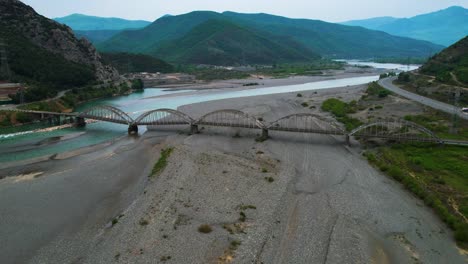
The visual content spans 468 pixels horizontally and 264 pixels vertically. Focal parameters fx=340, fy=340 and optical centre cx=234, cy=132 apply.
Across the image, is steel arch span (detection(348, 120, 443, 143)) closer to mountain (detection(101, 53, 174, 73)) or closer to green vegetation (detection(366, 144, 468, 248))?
green vegetation (detection(366, 144, 468, 248))

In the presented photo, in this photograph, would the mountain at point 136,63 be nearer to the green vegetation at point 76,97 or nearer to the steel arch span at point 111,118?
the green vegetation at point 76,97

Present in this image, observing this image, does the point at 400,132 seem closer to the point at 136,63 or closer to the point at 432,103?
the point at 432,103

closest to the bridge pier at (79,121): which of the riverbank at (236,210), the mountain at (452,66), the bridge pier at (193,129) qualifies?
the riverbank at (236,210)

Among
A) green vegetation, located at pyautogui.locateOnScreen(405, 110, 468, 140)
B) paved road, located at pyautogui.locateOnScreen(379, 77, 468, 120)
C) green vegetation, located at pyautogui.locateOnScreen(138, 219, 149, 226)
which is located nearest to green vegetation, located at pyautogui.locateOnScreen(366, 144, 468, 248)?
green vegetation, located at pyautogui.locateOnScreen(405, 110, 468, 140)

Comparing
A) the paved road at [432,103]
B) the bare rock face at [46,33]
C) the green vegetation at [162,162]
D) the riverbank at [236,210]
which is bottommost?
the riverbank at [236,210]

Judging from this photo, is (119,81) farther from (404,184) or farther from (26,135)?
(404,184)

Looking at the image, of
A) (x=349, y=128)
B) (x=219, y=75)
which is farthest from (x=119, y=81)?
Answer: (x=349, y=128)

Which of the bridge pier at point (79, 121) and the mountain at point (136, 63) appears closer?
the bridge pier at point (79, 121)
